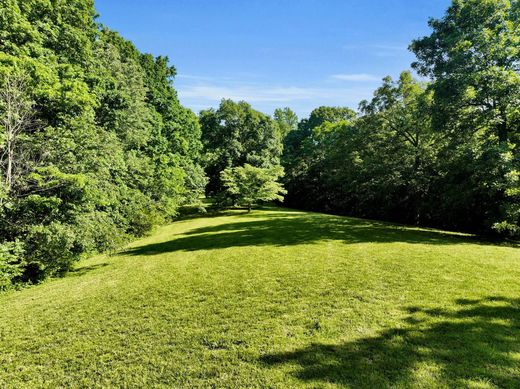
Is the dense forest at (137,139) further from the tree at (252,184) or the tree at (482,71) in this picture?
the tree at (252,184)

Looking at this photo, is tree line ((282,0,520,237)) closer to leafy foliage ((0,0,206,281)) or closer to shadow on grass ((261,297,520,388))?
shadow on grass ((261,297,520,388))

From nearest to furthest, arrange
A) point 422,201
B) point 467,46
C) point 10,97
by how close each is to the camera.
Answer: point 10,97
point 467,46
point 422,201

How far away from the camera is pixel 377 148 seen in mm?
20031

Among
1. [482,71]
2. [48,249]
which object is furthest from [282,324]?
[482,71]

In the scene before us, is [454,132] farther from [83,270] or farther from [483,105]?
[83,270]

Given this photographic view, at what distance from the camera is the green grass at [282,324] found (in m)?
3.76

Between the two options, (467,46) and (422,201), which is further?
(422,201)

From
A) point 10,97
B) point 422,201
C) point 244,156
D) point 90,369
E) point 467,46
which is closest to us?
point 90,369

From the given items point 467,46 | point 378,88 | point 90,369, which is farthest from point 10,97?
point 378,88

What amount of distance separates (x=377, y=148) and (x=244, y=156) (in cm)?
1628

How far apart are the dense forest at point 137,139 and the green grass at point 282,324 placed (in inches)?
86.7

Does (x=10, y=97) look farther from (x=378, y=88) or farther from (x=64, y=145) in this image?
(x=378, y=88)

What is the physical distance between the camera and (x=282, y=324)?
5023mm

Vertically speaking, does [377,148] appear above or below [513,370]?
above
